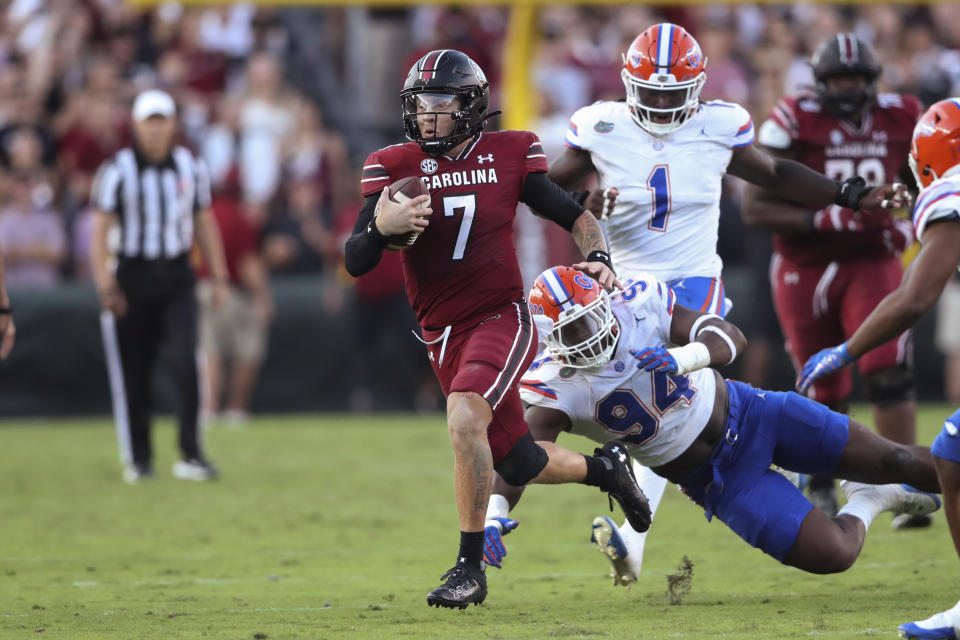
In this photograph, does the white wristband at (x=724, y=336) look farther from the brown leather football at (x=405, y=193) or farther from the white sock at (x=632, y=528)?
the brown leather football at (x=405, y=193)

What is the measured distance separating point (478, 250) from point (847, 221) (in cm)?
238

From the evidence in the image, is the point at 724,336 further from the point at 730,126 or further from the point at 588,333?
the point at 730,126

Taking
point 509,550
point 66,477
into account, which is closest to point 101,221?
point 66,477

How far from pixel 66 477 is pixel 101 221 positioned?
1736mm

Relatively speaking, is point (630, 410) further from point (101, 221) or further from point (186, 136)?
point (186, 136)

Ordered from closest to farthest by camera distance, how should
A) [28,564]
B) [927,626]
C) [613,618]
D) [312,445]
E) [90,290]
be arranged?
[927,626], [613,618], [28,564], [312,445], [90,290]

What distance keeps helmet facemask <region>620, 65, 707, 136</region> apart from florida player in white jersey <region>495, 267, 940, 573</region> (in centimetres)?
103

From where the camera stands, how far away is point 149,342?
9.27 metres

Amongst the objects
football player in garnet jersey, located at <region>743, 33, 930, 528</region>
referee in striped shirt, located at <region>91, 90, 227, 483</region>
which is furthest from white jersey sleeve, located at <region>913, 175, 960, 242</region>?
referee in striped shirt, located at <region>91, 90, 227, 483</region>

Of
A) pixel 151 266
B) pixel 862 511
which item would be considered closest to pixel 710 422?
pixel 862 511

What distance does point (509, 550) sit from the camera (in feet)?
21.5

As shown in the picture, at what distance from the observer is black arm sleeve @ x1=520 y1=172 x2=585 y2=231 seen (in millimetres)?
5253

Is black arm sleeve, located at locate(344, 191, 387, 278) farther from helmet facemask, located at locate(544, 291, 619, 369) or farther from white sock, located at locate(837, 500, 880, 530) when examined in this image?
white sock, located at locate(837, 500, 880, 530)

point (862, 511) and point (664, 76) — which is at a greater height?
point (664, 76)
